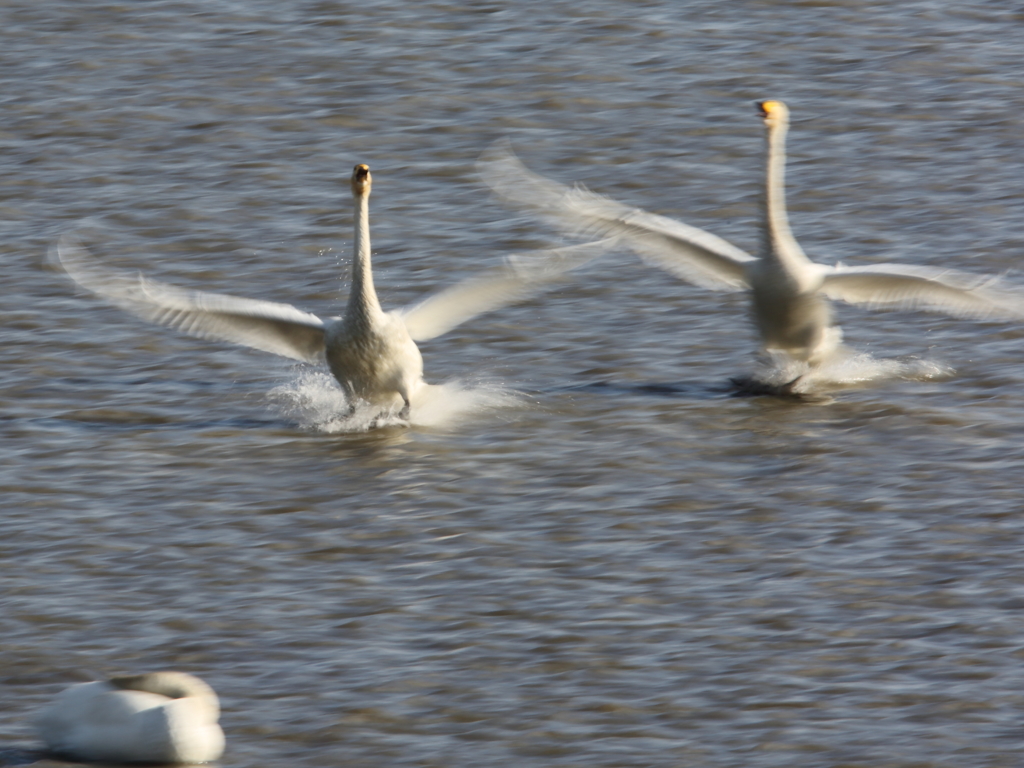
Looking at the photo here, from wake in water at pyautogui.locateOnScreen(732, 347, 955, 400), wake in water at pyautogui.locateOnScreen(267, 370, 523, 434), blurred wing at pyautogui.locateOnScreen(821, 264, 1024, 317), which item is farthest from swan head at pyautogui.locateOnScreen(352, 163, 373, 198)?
blurred wing at pyautogui.locateOnScreen(821, 264, 1024, 317)

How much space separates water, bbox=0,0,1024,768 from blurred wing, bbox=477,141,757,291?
52 cm

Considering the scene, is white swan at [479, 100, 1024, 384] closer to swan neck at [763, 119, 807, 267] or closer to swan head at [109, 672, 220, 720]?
swan neck at [763, 119, 807, 267]

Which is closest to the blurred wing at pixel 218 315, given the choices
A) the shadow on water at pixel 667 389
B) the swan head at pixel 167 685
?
the shadow on water at pixel 667 389

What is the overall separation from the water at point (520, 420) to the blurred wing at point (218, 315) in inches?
14.1

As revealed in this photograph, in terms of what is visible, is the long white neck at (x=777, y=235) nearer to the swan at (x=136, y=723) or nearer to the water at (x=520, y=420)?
the water at (x=520, y=420)

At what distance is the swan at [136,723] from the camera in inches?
293

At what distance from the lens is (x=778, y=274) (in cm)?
1177

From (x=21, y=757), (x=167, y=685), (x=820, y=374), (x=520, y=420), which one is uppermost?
(x=820, y=374)

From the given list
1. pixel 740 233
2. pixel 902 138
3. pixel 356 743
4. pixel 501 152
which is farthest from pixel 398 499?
pixel 902 138

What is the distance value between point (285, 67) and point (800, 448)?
28.6ft

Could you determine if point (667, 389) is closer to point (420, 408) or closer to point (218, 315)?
point (420, 408)

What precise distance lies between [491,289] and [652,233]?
1107mm

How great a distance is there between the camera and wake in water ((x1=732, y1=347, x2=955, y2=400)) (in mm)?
12000

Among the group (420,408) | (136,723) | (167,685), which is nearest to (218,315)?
(420,408)
